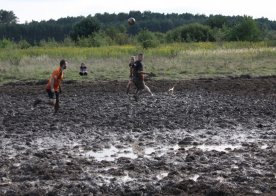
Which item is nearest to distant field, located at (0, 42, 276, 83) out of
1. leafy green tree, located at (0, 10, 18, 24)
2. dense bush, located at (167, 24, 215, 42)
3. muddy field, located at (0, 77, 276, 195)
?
muddy field, located at (0, 77, 276, 195)

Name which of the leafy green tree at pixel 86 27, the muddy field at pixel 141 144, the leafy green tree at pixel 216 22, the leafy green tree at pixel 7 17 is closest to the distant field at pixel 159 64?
the muddy field at pixel 141 144

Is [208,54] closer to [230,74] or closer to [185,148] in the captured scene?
[230,74]

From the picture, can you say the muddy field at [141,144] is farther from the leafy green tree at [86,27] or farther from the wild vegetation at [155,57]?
the leafy green tree at [86,27]

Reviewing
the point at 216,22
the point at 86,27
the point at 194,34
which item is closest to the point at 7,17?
the point at 216,22

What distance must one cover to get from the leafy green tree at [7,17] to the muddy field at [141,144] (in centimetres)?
12393

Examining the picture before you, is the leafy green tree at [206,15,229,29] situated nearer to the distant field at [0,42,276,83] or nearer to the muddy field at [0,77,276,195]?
the distant field at [0,42,276,83]

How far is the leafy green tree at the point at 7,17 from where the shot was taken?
142000 millimetres

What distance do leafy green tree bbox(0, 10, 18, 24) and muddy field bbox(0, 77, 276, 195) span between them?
407 feet

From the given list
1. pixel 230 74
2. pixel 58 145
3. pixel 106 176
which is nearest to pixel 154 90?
pixel 230 74

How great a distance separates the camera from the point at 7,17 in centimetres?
14362

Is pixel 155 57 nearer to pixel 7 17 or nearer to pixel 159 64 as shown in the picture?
pixel 159 64

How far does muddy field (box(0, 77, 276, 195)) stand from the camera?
9258mm

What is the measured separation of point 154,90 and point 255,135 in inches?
435

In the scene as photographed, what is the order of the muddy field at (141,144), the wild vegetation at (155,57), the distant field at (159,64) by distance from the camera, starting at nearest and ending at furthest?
the muddy field at (141,144) < the distant field at (159,64) < the wild vegetation at (155,57)
